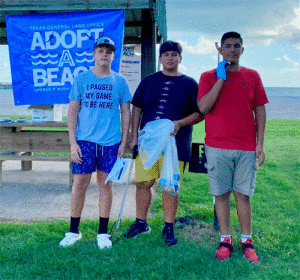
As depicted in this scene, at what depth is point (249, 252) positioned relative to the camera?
3146 mm

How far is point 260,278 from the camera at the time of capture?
2.81m

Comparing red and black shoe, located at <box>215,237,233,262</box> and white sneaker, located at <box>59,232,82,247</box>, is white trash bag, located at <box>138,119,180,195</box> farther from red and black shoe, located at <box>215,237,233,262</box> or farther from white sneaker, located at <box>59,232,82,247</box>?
white sneaker, located at <box>59,232,82,247</box>

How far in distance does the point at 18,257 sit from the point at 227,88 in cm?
229

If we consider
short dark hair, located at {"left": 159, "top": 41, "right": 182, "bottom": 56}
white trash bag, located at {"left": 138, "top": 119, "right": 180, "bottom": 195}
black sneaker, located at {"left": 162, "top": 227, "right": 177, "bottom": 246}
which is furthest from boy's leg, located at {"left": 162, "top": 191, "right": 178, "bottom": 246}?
short dark hair, located at {"left": 159, "top": 41, "right": 182, "bottom": 56}

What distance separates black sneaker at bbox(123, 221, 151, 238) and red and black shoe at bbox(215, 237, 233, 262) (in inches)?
31.4

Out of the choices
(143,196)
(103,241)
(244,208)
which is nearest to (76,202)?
(103,241)

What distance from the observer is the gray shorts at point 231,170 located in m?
3.06

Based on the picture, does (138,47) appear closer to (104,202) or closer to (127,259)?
(104,202)

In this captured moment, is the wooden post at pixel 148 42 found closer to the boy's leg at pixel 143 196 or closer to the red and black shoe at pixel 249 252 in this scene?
the boy's leg at pixel 143 196

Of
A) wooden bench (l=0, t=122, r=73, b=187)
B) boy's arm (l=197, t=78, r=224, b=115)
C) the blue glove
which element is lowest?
wooden bench (l=0, t=122, r=73, b=187)

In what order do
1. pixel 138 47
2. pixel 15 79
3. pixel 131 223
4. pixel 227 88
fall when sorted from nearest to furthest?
1. pixel 227 88
2. pixel 131 223
3. pixel 15 79
4. pixel 138 47

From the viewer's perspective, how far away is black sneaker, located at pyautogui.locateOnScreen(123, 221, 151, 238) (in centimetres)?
359

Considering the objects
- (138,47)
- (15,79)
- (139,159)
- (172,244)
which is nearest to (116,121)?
(139,159)

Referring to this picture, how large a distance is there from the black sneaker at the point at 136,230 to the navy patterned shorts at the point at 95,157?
0.70 meters
